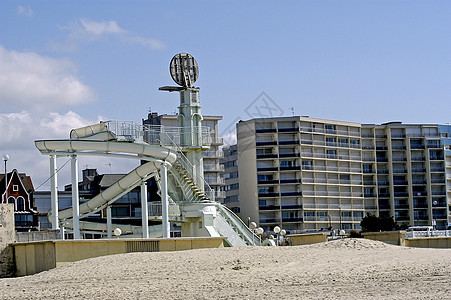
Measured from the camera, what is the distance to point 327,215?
112m

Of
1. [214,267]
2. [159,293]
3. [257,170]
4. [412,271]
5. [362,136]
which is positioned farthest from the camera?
[362,136]

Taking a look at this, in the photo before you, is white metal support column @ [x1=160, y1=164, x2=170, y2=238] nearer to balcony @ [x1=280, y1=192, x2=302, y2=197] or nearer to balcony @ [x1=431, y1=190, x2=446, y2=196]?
balcony @ [x1=280, y1=192, x2=302, y2=197]

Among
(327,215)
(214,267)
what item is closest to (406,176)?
(327,215)

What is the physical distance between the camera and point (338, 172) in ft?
373

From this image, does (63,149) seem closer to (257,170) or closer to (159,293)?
(159,293)

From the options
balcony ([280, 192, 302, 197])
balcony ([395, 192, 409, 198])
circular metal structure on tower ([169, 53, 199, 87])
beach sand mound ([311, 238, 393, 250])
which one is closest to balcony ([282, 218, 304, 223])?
Answer: balcony ([280, 192, 302, 197])

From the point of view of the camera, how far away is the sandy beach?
2161 cm

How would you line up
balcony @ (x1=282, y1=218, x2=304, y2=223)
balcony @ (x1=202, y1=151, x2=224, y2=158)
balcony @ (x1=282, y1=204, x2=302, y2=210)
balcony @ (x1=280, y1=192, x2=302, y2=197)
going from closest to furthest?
1. balcony @ (x1=282, y1=218, x2=304, y2=223)
2. balcony @ (x1=282, y1=204, x2=302, y2=210)
3. balcony @ (x1=280, y1=192, x2=302, y2=197)
4. balcony @ (x1=202, y1=151, x2=224, y2=158)

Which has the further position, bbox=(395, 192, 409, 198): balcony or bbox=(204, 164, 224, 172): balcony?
bbox=(395, 192, 409, 198): balcony

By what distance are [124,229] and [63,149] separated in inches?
558

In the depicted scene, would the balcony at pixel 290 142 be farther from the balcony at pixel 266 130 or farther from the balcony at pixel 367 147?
the balcony at pixel 367 147

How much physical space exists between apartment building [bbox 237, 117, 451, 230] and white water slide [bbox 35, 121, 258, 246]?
53.1m

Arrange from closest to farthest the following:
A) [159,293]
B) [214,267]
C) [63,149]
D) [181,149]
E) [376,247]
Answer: [159,293], [214,267], [376,247], [63,149], [181,149]

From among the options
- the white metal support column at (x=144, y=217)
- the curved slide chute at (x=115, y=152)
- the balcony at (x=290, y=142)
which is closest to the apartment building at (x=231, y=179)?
the balcony at (x=290, y=142)
